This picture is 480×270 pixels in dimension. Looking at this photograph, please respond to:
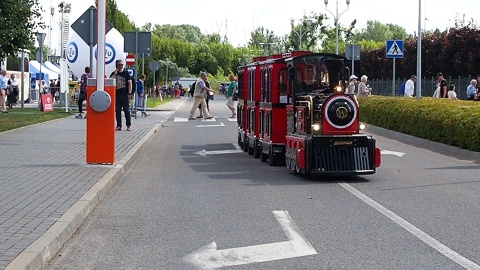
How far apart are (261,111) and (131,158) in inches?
119

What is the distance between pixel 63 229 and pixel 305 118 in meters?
7.20

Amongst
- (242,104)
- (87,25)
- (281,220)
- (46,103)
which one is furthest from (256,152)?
(46,103)

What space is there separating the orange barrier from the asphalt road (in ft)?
2.50

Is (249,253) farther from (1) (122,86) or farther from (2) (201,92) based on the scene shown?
(2) (201,92)

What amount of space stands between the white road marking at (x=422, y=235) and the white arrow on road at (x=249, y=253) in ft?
4.34

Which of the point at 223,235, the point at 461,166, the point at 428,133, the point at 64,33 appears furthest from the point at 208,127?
the point at 223,235

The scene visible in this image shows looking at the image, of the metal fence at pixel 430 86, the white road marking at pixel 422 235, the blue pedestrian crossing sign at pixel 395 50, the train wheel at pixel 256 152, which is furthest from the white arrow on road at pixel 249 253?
the metal fence at pixel 430 86

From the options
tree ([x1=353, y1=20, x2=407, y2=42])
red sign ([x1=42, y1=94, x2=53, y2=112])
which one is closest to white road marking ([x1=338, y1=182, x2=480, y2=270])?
red sign ([x1=42, y1=94, x2=53, y2=112])

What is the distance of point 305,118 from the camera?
15.6 metres

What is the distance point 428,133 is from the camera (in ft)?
78.1

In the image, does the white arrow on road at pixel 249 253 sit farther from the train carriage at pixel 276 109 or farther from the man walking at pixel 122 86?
the man walking at pixel 122 86

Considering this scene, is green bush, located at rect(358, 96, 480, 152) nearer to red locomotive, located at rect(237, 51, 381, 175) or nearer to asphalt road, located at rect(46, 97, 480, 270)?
asphalt road, located at rect(46, 97, 480, 270)

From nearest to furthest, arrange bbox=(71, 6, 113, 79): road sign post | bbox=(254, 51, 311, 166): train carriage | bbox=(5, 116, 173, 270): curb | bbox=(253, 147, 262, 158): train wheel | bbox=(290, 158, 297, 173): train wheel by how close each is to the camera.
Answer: bbox=(5, 116, 173, 270): curb, bbox=(290, 158, 297, 173): train wheel, bbox=(71, 6, 113, 79): road sign post, bbox=(254, 51, 311, 166): train carriage, bbox=(253, 147, 262, 158): train wheel

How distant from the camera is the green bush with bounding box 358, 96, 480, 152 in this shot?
68.0 ft
